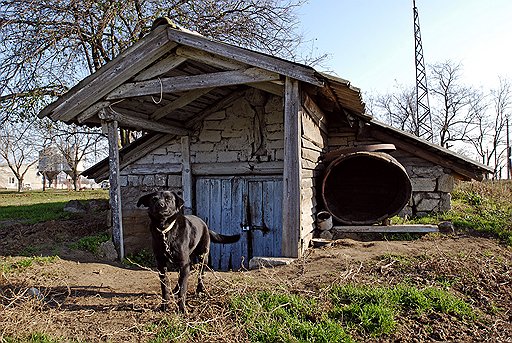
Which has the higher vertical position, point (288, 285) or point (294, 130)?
point (294, 130)

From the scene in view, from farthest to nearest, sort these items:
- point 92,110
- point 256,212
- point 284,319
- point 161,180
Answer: point 161,180 < point 256,212 < point 92,110 < point 284,319

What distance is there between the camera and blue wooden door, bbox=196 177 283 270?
7.49 metres

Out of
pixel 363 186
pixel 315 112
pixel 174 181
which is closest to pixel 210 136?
pixel 174 181

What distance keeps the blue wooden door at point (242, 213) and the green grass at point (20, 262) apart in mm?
3074

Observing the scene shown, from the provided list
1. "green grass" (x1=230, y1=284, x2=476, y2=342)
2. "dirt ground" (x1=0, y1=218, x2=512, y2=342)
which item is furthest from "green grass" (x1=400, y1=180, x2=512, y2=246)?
"green grass" (x1=230, y1=284, x2=476, y2=342)

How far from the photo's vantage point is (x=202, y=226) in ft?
15.7

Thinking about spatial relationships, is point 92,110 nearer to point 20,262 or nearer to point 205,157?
point 205,157

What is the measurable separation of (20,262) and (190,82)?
3.87 metres

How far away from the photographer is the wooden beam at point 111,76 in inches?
231

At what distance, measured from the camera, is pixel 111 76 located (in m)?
6.16

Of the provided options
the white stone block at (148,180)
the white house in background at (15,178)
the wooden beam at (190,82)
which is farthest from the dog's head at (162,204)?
the white house in background at (15,178)

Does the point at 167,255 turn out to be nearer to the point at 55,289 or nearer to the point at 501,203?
the point at 55,289

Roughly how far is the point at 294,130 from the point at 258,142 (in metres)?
2.15

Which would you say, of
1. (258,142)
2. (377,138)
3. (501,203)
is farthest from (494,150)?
(258,142)
